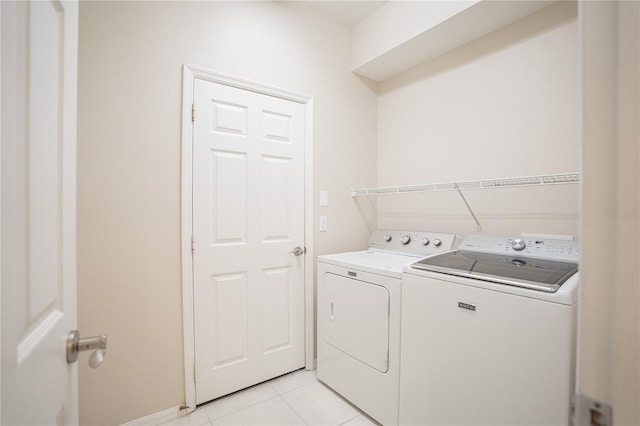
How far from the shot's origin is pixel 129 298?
63.6 inches

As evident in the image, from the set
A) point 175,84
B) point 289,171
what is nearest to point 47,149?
point 175,84

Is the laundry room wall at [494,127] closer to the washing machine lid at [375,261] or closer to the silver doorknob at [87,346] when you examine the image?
the washing machine lid at [375,261]

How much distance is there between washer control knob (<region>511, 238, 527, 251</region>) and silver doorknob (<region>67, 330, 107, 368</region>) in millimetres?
1859

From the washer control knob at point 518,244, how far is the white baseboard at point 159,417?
2.17m

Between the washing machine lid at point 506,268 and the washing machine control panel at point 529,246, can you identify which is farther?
the washing machine control panel at point 529,246

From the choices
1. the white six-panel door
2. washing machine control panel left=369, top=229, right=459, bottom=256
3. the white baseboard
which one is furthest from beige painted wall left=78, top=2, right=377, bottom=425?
washing machine control panel left=369, top=229, right=459, bottom=256

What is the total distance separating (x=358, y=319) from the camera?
1.83 metres

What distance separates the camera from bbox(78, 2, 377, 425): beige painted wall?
4.95ft

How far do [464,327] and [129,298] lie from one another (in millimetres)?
1732

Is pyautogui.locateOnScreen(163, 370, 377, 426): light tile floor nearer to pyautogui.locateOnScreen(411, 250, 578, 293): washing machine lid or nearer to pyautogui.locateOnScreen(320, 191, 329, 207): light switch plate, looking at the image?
pyautogui.locateOnScreen(411, 250, 578, 293): washing machine lid

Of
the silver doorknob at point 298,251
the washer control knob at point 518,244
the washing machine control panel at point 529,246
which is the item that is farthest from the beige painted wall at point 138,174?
the washer control knob at point 518,244

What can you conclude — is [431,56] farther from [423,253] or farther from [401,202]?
[423,253]

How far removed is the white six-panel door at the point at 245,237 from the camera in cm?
184

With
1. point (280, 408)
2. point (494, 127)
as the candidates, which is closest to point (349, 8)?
point (494, 127)
